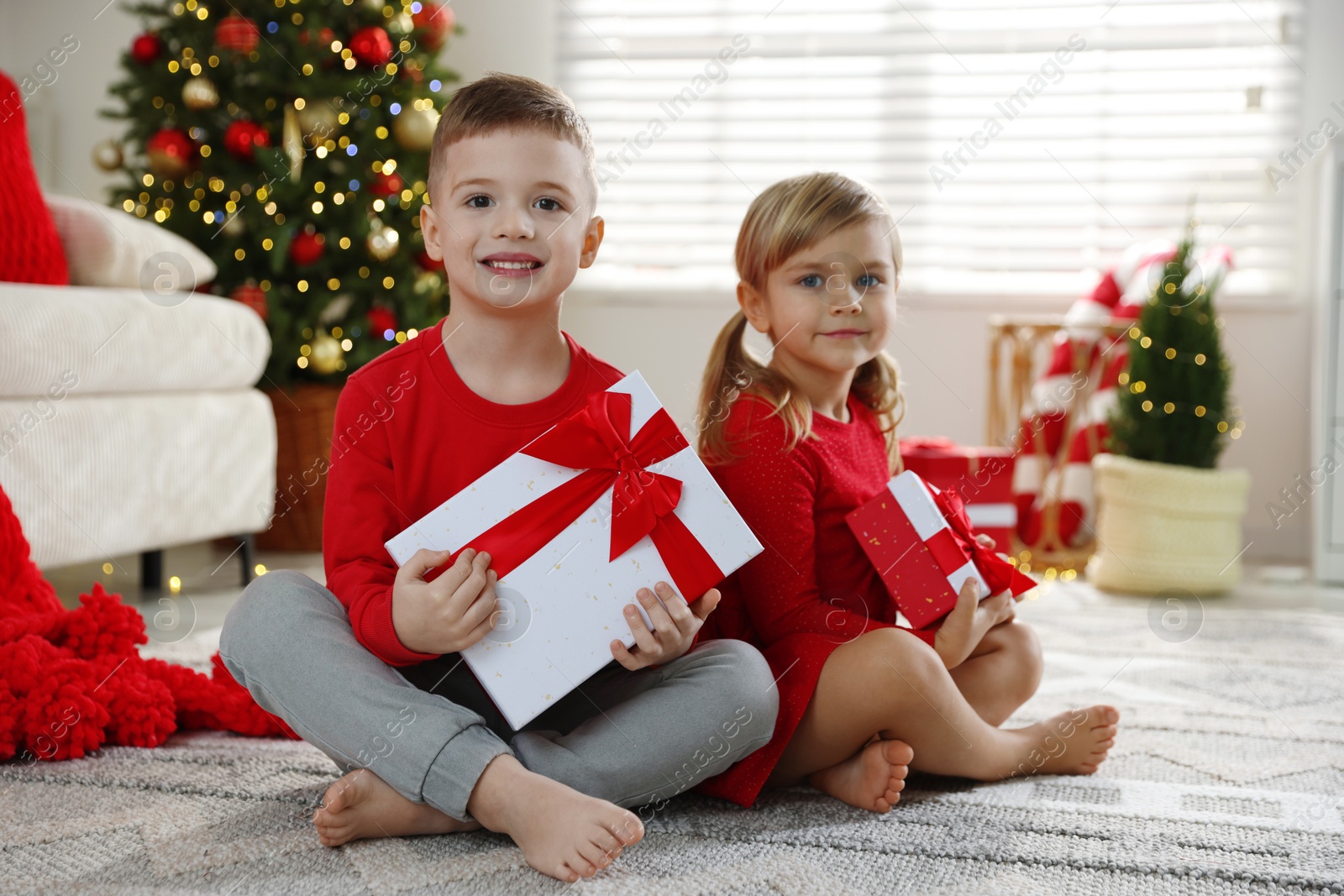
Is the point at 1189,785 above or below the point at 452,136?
below

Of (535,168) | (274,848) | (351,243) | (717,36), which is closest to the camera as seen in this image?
(274,848)

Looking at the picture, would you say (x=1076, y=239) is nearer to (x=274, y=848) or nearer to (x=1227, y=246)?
(x=1227, y=246)

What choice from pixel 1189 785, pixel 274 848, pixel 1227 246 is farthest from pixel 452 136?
pixel 1227 246

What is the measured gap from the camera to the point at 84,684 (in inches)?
42.3

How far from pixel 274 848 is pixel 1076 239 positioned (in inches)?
96.0

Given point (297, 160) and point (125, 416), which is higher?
point (297, 160)

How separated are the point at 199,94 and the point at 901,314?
1.58m

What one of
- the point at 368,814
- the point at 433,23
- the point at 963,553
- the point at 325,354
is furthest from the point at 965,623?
the point at 433,23

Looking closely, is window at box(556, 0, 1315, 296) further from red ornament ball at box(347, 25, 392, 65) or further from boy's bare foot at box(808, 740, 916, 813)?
boy's bare foot at box(808, 740, 916, 813)

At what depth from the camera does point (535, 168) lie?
93 cm

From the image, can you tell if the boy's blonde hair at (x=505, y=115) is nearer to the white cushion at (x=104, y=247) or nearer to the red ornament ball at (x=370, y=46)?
the white cushion at (x=104, y=247)

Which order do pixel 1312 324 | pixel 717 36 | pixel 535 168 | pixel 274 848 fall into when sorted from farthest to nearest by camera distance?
pixel 717 36, pixel 1312 324, pixel 535 168, pixel 274 848

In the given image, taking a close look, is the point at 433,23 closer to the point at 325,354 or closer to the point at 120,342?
the point at 325,354

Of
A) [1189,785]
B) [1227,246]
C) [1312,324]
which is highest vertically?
[1227,246]
